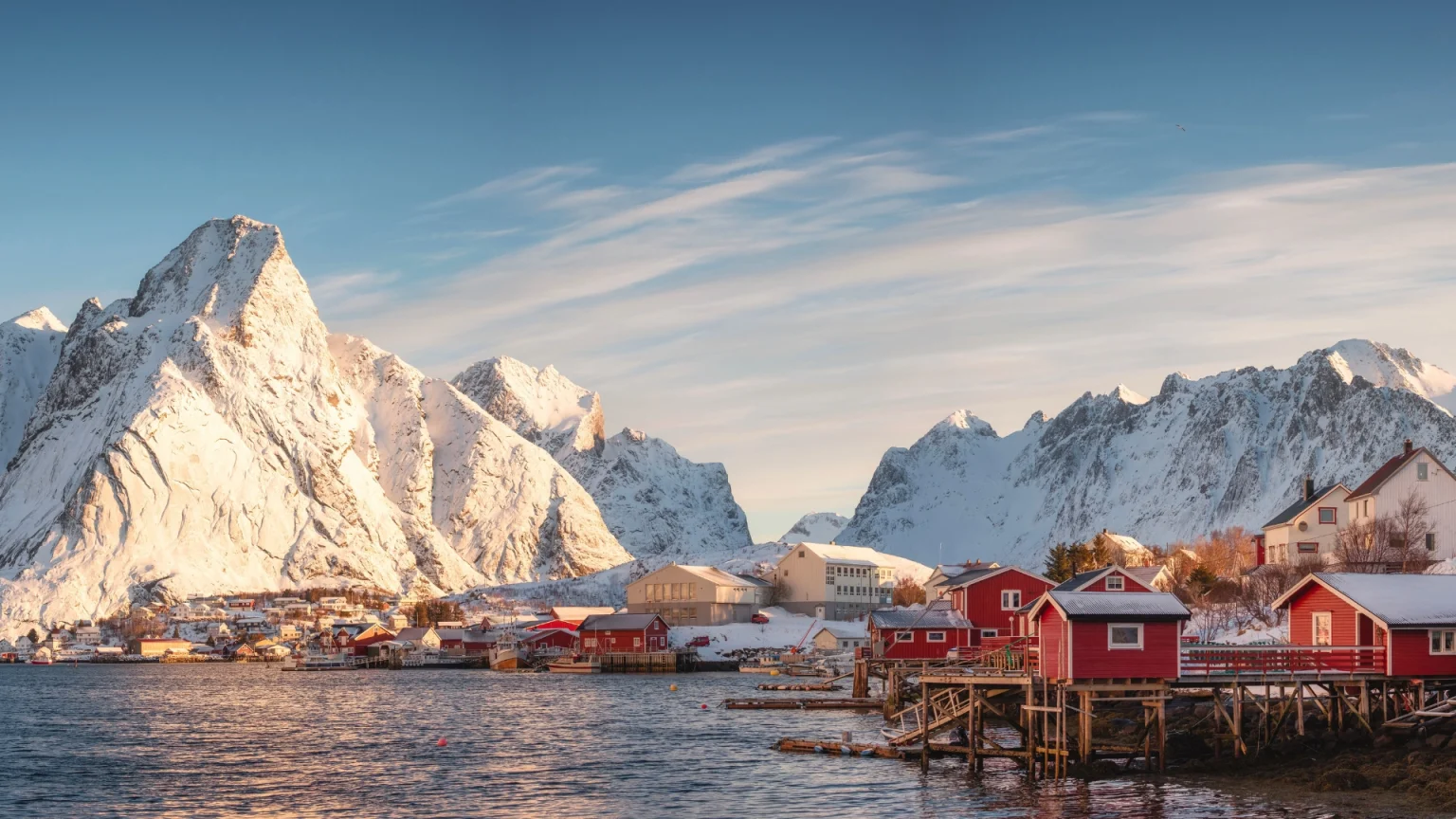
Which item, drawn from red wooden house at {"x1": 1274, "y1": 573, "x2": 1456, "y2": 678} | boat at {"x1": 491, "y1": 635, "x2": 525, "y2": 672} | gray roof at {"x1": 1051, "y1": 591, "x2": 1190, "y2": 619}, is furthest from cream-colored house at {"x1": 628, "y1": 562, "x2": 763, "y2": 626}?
gray roof at {"x1": 1051, "y1": 591, "x2": 1190, "y2": 619}

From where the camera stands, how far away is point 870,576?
191 m

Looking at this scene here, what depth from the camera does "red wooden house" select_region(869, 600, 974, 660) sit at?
101 metres

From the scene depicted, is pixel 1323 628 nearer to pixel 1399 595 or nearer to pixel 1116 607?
pixel 1399 595

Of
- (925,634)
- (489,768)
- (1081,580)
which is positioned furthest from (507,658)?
(489,768)

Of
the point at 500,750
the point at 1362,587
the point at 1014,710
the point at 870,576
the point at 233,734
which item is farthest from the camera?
the point at 870,576

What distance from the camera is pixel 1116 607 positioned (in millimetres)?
51969

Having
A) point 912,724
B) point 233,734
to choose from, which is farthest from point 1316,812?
point 233,734

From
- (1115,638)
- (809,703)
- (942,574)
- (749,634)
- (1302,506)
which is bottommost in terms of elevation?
(809,703)

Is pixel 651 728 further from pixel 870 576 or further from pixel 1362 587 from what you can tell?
pixel 870 576

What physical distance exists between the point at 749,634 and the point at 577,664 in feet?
71.4

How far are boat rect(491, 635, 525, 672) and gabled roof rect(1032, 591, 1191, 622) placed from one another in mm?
124975

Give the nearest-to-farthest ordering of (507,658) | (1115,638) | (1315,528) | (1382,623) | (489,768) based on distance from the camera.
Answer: (1115,638) < (1382,623) < (489,768) < (1315,528) < (507,658)

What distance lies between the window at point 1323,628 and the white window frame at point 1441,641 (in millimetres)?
4069

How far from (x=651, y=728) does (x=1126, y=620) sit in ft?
115
